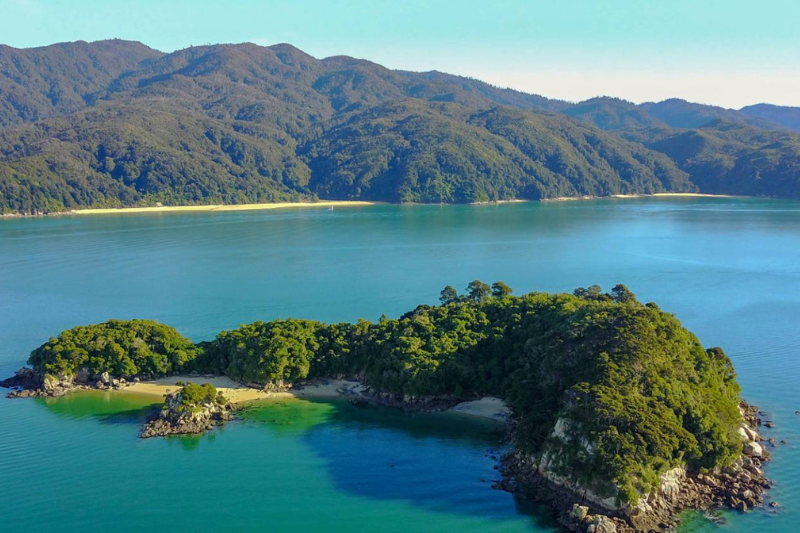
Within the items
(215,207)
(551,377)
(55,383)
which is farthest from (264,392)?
(215,207)

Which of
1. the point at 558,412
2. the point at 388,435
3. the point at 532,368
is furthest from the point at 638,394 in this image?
the point at 388,435

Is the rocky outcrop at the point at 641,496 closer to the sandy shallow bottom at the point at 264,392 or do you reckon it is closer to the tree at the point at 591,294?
the sandy shallow bottom at the point at 264,392

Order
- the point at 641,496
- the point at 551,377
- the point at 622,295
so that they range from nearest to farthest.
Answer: the point at 641,496 → the point at 551,377 → the point at 622,295

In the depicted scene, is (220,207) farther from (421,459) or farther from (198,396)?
(421,459)

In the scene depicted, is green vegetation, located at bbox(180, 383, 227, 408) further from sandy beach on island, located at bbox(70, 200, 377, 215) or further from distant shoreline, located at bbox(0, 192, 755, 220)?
sandy beach on island, located at bbox(70, 200, 377, 215)

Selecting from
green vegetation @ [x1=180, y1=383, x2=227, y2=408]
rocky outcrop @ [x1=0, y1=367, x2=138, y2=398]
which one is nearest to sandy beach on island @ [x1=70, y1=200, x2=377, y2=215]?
rocky outcrop @ [x1=0, y1=367, x2=138, y2=398]

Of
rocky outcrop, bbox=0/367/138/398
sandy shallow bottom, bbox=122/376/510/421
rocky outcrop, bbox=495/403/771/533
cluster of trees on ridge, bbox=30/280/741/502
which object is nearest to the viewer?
rocky outcrop, bbox=495/403/771/533
